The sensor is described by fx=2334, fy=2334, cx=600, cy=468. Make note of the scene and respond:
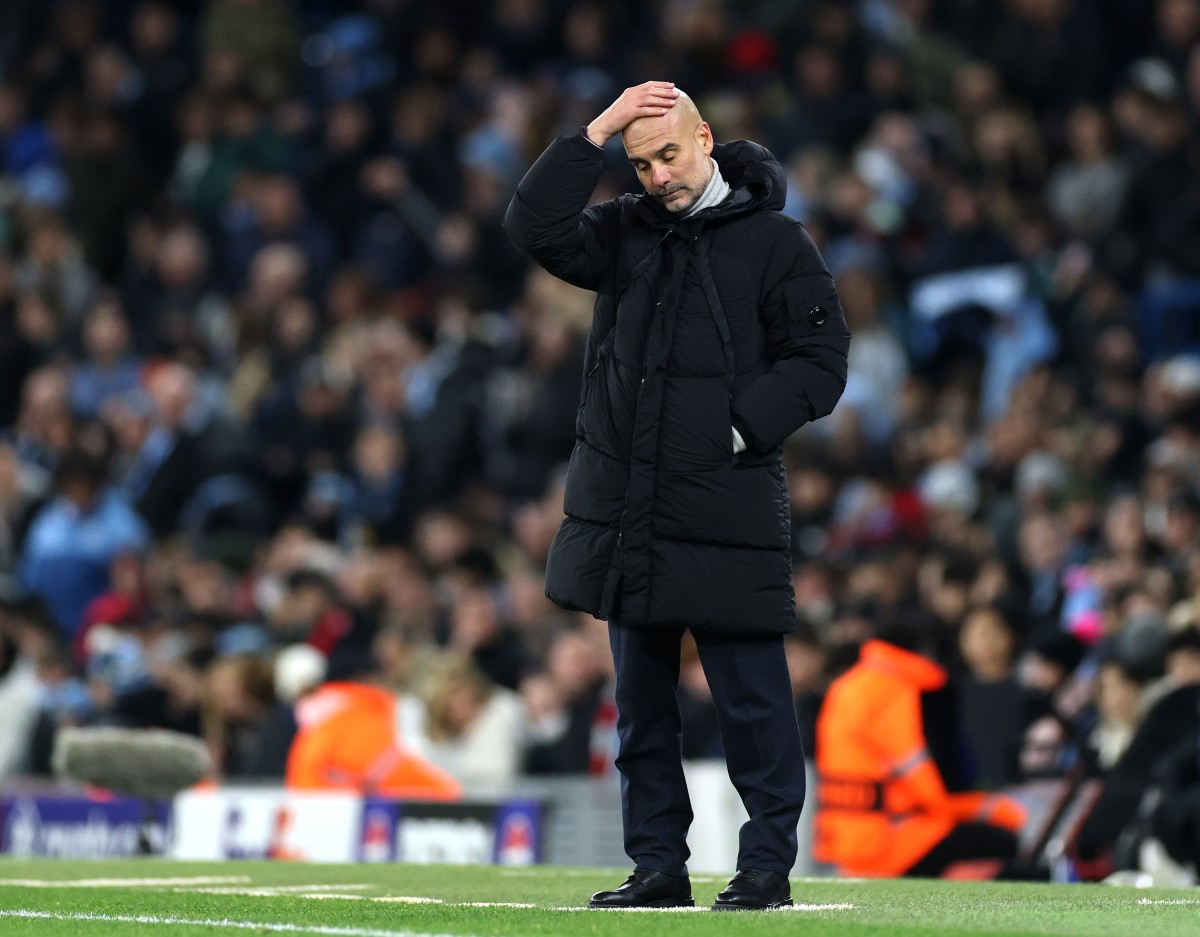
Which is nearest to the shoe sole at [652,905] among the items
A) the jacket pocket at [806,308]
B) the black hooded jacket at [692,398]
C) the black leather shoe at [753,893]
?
the black leather shoe at [753,893]

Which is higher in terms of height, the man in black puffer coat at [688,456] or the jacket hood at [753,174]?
the jacket hood at [753,174]

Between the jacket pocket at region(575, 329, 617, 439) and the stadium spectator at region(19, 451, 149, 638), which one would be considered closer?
the jacket pocket at region(575, 329, 617, 439)

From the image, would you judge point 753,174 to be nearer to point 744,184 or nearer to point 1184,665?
point 744,184

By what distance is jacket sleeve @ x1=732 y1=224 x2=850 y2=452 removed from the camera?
229 inches

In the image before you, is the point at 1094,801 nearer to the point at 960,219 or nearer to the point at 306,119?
the point at 960,219

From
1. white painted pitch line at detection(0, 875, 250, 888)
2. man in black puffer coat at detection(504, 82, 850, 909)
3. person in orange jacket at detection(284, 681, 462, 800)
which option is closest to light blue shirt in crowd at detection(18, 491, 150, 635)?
person in orange jacket at detection(284, 681, 462, 800)

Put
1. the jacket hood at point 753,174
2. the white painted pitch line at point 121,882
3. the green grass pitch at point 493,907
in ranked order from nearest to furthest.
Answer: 1. the green grass pitch at point 493,907
2. the jacket hood at point 753,174
3. the white painted pitch line at point 121,882

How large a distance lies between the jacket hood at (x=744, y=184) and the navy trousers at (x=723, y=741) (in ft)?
3.53

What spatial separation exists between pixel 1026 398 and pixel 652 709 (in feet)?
26.2

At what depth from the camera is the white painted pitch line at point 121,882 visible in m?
7.12

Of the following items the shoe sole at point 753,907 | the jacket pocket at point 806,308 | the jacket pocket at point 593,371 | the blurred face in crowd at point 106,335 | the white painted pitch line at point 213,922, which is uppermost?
the blurred face in crowd at point 106,335

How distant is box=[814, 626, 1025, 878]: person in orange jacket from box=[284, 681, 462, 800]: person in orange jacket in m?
2.25

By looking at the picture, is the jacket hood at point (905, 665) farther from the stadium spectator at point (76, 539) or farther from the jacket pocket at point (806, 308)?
the stadium spectator at point (76, 539)

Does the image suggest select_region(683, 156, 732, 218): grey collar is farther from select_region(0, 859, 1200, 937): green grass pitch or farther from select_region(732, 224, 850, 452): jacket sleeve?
select_region(0, 859, 1200, 937): green grass pitch
